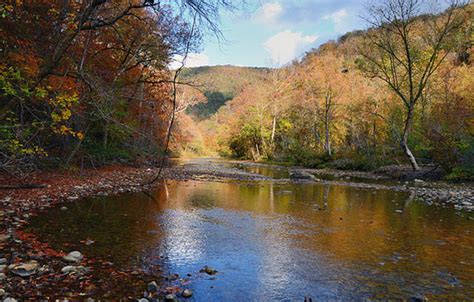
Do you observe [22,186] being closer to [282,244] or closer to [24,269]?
[24,269]

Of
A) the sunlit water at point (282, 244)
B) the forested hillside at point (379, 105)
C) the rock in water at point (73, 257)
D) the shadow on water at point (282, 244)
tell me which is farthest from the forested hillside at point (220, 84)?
the rock in water at point (73, 257)

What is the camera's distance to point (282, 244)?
611 cm

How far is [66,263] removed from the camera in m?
4.59

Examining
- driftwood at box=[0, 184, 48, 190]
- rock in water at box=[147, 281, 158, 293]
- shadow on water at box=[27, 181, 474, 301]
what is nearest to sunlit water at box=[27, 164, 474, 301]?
shadow on water at box=[27, 181, 474, 301]

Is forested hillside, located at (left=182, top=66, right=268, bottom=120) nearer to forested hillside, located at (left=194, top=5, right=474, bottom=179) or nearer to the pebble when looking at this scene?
forested hillside, located at (left=194, top=5, right=474, bottom=179)

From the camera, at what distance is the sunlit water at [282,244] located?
4.23 m

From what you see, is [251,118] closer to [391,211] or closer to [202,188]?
[202,188]

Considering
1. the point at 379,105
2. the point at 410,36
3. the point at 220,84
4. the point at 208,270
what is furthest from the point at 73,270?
the point at 220,84

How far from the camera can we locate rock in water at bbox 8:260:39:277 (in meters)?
4.06

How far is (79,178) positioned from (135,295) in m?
11.5

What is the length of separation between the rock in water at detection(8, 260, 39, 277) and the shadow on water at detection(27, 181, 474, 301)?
0.82 m

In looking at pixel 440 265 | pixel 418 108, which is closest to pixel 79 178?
pixel 440 265

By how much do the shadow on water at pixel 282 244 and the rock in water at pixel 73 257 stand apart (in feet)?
0.63

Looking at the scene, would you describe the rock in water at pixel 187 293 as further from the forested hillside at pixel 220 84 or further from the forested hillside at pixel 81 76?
the forested hillside at pixel 220 84
